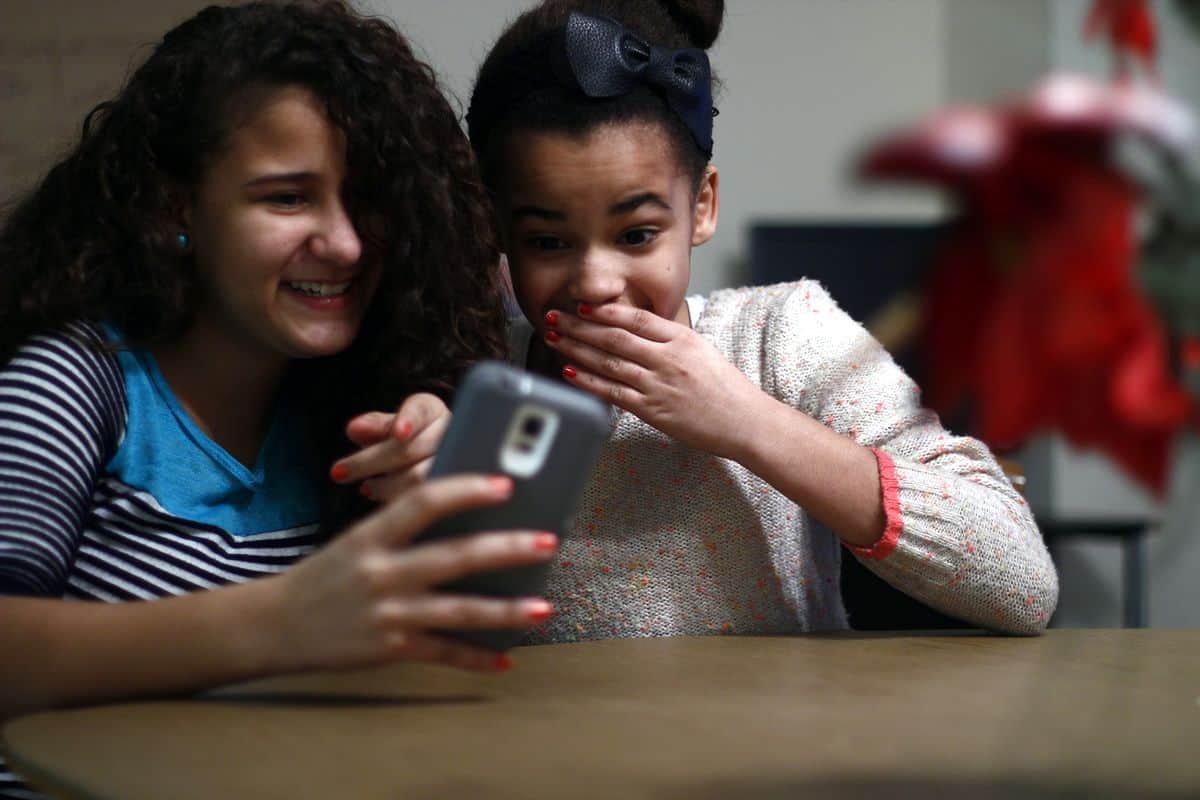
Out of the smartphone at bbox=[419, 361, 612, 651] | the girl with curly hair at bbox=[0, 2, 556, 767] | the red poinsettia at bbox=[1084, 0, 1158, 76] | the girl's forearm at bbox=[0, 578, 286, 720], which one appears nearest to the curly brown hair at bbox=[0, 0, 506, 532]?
the girl with curly hair at bbox=[0, 2, 556, 767]

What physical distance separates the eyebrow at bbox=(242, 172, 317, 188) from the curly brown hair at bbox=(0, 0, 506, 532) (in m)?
0.05

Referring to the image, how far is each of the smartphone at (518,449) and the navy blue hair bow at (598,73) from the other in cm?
56

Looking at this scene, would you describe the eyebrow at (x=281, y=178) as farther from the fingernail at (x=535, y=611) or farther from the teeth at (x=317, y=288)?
the fingernail at (x=535, y=611)

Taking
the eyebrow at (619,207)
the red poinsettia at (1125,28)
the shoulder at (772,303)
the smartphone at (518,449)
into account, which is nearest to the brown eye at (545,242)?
the eyebrow at (619,207)

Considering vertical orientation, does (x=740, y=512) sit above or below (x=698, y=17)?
below

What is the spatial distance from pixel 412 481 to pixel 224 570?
229mm

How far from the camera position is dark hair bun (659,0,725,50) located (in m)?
1.26

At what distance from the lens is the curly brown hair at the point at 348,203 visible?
1.07 m

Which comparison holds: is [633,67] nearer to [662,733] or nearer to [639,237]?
[639,237]

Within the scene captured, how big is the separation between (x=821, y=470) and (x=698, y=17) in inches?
20.5

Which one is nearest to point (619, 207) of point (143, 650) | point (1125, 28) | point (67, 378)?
point (67, 378)

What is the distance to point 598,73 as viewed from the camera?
1128 millimetres

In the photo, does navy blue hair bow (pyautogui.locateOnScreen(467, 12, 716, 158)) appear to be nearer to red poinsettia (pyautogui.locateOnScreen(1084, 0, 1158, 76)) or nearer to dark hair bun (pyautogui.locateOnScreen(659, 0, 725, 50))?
dark hair bun (pyautogui.locateOnScreen(659, 0, 725, 50))

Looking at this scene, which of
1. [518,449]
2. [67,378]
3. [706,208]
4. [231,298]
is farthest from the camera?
[706,208]
